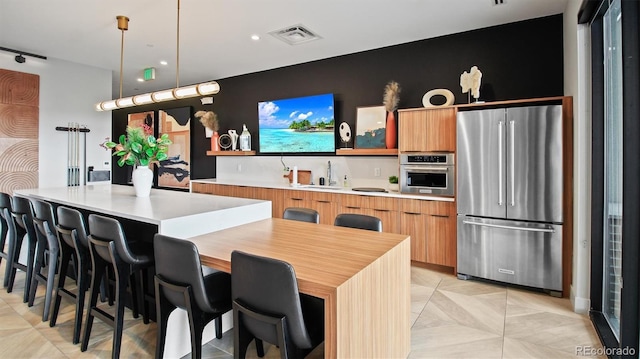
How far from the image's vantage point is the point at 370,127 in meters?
4.86

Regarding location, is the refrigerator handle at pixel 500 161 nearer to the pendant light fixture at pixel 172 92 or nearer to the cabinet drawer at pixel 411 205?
the cabinet drawer at pixel 411 205

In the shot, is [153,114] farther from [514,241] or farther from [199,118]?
[514,241]

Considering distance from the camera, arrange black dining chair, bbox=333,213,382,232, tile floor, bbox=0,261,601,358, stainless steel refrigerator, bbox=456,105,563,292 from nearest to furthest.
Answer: tile floor, bbox=0,261,601,358
black dining chair, bbox=333,213,382,232
stainless steel refrigerator, bbox=456,105,563,292

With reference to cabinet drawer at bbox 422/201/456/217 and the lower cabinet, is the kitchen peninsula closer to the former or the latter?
the lower cabinet

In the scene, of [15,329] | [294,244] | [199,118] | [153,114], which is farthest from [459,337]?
[153,114]

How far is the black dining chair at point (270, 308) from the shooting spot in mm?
1488

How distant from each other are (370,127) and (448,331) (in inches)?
114

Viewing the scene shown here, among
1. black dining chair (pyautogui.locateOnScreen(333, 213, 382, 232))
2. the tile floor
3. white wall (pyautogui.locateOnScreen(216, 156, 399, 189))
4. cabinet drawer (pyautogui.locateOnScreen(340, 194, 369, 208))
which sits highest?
white wall (pyautogui.locateOnScreen(216, 156, 399, 189))

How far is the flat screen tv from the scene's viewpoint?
5.27 m

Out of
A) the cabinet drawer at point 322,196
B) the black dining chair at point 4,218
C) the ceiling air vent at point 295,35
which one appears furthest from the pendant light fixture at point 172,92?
the cabinet drawer at point 322,196

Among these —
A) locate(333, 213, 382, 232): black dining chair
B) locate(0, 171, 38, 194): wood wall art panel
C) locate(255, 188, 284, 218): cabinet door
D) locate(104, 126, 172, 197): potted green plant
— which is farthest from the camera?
locate(255, 188, 284, 218): cabinet door

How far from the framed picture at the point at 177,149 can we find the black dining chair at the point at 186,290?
563 cm

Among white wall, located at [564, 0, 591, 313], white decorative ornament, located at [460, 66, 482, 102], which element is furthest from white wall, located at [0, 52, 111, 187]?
white wall, located at [564, 0, 591, 313]

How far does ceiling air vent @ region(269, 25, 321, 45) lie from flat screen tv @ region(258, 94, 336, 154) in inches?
38.5
